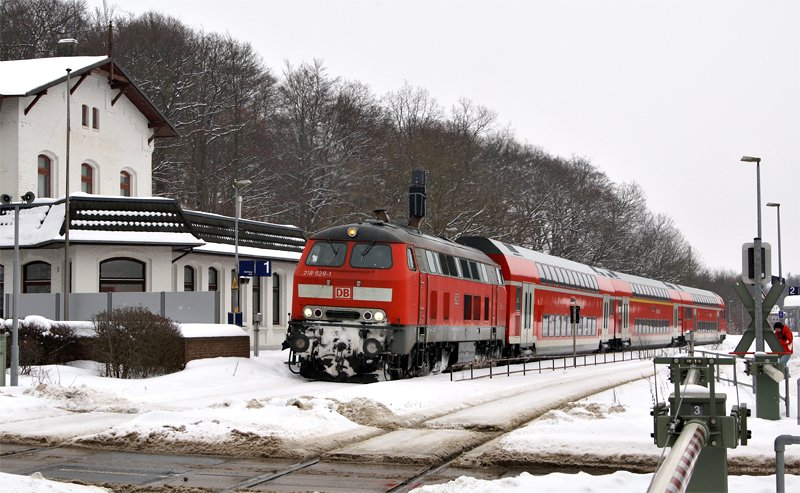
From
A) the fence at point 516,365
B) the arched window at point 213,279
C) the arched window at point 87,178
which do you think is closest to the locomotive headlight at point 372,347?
the fence at point 516,365

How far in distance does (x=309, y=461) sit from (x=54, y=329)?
15.8 m

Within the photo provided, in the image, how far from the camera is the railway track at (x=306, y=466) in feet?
37.0

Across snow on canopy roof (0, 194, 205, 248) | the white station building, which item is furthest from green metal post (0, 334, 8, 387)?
snow on canopy roof (0, 194, 205, 248)

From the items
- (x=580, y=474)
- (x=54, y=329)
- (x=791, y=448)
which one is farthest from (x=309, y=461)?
(x=54, y=329)

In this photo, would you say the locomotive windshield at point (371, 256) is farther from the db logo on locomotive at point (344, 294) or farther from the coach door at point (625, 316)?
the coach door at point (625, 316)

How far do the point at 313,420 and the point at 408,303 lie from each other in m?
9.17

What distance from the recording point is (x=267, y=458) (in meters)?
13.3

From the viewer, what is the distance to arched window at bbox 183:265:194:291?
4194 cm

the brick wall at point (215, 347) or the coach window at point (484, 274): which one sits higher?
the coach window at point (484, 274)

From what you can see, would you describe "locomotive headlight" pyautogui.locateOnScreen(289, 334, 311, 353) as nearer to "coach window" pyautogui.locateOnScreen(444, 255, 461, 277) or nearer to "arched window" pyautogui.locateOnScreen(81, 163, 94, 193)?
"coach window" pyautogui.locateOnScreen(444, 255, 461, 277)

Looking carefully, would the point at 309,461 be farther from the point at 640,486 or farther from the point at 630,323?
the point at 630,323

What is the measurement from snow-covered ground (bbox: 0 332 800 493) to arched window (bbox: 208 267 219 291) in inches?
745

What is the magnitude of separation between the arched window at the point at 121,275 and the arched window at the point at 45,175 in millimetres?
7201

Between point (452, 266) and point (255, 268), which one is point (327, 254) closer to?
point (452, 266)
